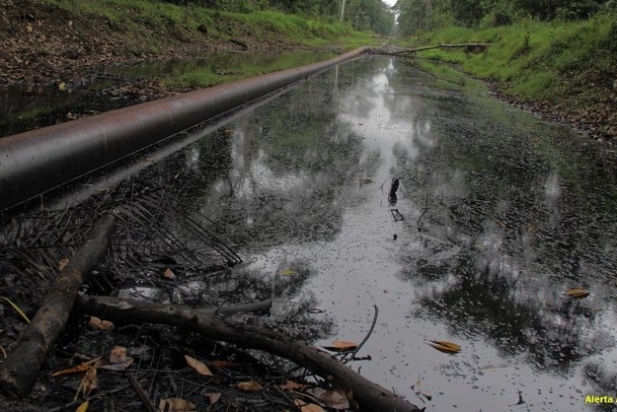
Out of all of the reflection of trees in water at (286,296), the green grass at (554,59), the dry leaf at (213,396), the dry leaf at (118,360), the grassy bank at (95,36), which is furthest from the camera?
the green grass at (554,59)

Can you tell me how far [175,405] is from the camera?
1.71 meters

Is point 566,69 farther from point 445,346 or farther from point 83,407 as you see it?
point 83,407

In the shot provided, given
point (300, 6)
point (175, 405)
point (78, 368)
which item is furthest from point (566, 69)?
point (300, 6)

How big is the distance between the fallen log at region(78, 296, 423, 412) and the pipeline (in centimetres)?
160

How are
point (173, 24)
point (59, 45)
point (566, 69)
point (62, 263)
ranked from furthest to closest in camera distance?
point (173, 24)
point (566, 69)
point (59, 45)
point (62, 263)

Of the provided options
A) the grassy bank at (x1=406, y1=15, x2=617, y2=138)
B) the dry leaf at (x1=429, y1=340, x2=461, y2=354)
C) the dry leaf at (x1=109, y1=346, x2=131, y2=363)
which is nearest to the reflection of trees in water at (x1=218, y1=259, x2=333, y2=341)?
the dry leaf at (x1=429, y1=340, x2=461, y2=354)

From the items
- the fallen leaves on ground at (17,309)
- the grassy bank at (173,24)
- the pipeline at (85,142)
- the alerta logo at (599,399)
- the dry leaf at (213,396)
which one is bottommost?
the alerta logo at (599,399)

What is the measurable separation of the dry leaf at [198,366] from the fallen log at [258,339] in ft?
0.37

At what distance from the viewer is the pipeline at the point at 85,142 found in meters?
3.26

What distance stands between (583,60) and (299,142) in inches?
341

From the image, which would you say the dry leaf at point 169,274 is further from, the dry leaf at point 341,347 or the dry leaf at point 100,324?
the dry leaf at point 341,347

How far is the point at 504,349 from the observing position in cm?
237

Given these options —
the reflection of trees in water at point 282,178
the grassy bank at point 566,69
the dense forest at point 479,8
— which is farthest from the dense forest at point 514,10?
the reflection of trees in water at point 282,178

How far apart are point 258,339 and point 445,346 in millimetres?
964
